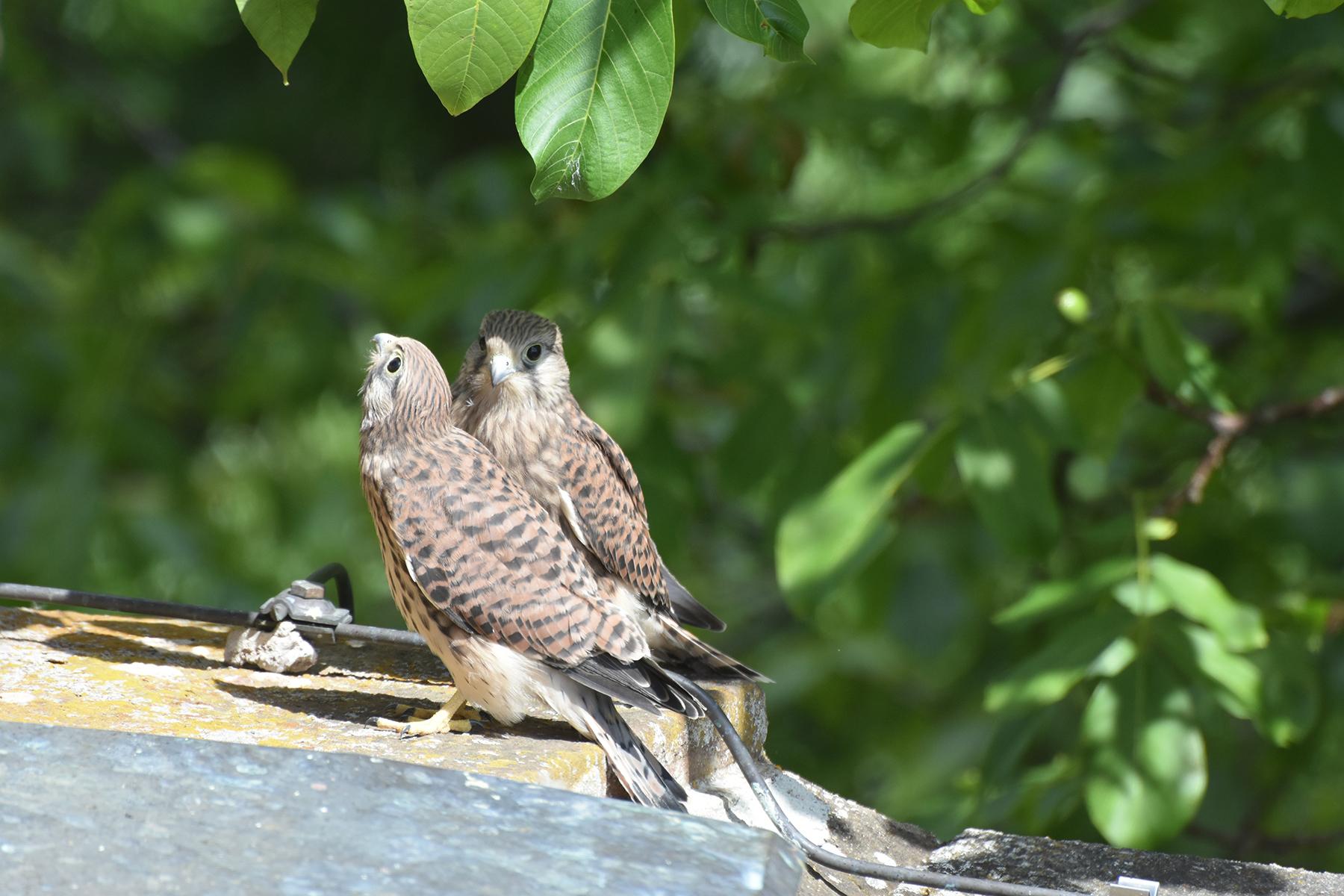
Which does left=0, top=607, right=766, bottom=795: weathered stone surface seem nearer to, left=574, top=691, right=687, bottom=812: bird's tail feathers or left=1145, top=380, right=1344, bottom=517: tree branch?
left=574, top=691, right=687, bottom=812: bird's tail feathers

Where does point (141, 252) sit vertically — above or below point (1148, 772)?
above

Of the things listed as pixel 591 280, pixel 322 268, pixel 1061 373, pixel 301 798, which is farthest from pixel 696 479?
pixel 301 798

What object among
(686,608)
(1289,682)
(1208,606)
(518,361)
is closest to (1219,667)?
(1208,606)

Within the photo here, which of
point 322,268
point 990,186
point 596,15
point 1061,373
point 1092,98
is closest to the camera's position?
point 596,15

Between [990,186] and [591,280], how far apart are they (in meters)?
1.16

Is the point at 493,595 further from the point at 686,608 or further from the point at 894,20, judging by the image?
the point at 894,20

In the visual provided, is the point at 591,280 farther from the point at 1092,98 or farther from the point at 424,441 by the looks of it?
the point at 1092,98

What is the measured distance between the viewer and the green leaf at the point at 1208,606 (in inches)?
98.0

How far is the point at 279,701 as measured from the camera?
2057 millimetres

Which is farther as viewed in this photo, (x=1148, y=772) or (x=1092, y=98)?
(x=1092, y=98)

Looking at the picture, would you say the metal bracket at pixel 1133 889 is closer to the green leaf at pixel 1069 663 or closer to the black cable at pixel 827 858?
the black cable at pixel 827 858

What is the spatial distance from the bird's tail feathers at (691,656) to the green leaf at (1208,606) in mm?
870

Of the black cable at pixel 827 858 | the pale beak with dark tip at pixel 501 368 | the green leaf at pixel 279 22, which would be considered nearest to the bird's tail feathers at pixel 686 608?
the black cable at pixel 827 858

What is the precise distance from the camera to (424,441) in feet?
6.64
